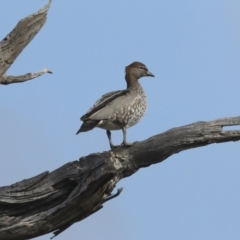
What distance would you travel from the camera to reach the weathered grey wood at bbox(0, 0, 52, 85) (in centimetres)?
1059

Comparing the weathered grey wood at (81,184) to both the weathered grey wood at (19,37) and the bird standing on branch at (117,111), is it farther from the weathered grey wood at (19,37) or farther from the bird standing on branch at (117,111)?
the weathered grey wood at (19,37)

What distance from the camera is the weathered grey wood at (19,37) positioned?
10586mm

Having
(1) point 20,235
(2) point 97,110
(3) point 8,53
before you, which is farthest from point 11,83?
(1) point 20,235

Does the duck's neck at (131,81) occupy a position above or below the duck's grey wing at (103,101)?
above

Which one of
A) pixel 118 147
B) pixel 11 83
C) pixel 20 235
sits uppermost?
pixel 11 83

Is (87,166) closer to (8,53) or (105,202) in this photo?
(105,202)

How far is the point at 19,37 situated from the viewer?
10.6 meters

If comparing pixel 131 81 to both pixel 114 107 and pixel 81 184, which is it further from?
pixel 81 184

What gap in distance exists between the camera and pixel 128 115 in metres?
11.0

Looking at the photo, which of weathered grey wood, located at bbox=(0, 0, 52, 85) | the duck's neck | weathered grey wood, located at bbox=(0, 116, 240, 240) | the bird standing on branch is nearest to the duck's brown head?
the duck's neck

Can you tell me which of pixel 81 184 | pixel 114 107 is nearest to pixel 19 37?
pixel 114 107

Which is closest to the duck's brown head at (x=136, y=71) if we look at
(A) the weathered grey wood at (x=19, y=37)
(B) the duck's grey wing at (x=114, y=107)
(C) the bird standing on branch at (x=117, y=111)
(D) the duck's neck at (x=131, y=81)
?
(D) the duck's neck at (x=131, y=81)

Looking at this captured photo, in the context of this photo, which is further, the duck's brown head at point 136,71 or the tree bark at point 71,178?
the duck's brown head at point 136,71

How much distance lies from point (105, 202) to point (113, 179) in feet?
1.49
